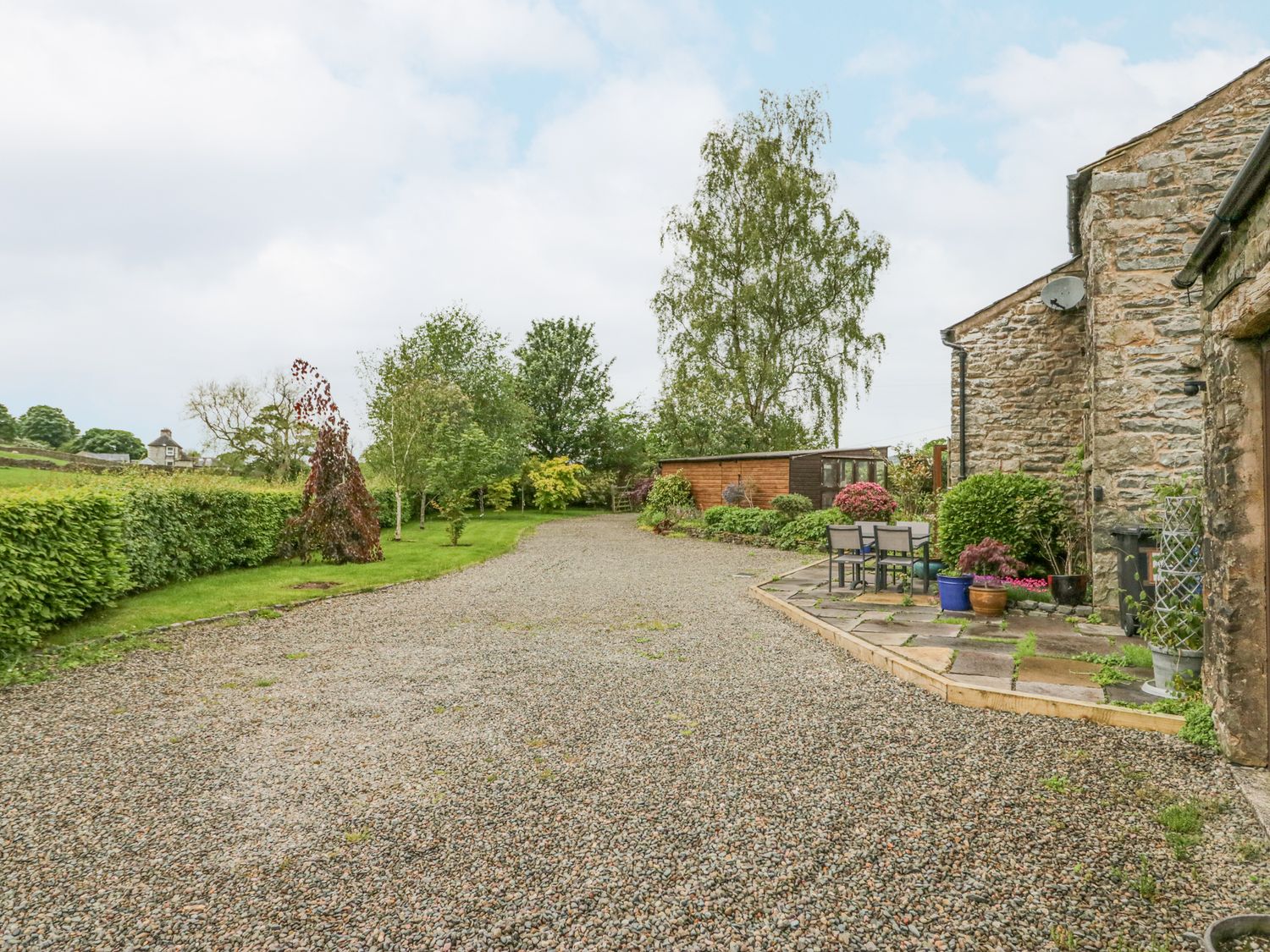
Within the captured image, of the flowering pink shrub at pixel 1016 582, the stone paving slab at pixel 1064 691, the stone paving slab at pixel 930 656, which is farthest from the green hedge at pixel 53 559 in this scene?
the flowering pink shrub at pixel 1016 582

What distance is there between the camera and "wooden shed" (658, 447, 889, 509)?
835 inches

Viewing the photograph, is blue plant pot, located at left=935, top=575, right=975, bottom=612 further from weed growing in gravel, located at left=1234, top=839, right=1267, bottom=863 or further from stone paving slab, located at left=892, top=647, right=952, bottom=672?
weed growing in gravel, located at left=1234, top=839, right=1267, bottom=863

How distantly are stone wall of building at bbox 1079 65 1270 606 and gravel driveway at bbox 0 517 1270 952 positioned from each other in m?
3.79

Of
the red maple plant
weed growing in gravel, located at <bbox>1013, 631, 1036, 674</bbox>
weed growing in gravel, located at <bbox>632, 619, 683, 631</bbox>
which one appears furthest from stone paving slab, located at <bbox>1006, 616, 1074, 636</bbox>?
the red maple plant

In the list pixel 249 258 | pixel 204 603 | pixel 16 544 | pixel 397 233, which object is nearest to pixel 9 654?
pixel 16 544

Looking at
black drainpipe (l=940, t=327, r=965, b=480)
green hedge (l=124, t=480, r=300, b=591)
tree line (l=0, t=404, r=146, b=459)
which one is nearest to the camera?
green hedge (l=124, t=480, r=300, b=591)

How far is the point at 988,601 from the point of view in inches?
305

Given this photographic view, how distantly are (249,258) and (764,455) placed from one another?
15.0m

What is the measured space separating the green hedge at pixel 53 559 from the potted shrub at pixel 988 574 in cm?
972

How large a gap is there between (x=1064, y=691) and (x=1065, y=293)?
24.5 ft

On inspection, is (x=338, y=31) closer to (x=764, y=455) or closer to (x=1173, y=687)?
(x=1173, y=687)

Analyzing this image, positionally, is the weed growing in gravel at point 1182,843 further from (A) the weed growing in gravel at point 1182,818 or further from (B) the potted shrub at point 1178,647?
(B) the potted shrub at point 1178,647

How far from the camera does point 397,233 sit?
14727 millimetres

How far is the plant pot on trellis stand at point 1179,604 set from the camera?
4.57 meters
